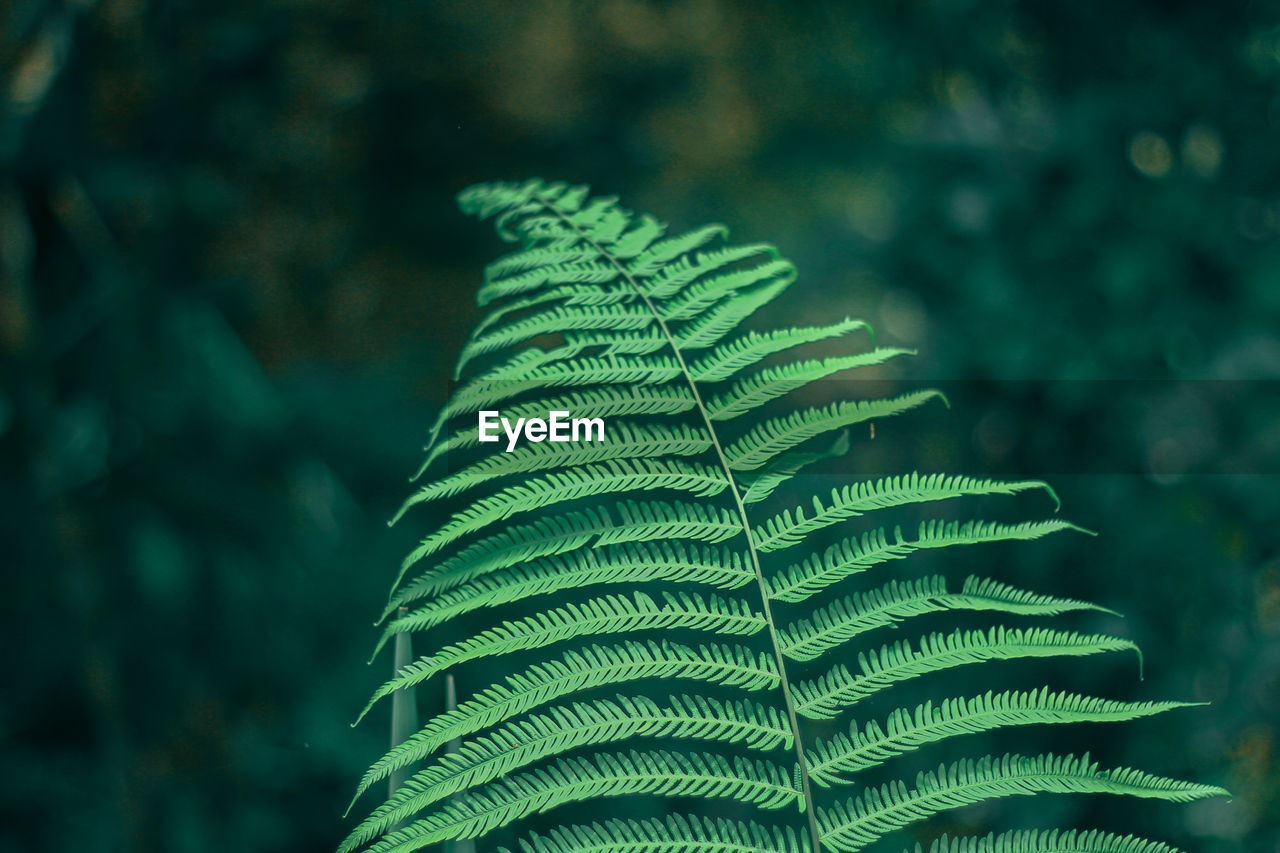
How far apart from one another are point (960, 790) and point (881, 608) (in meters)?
0.11

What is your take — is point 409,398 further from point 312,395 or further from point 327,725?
point 327,725

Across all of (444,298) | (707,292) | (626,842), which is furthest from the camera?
(444,298)

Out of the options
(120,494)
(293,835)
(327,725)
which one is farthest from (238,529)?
(293,835)

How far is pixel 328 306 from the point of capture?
1519mm

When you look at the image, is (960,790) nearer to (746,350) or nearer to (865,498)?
(865,498)

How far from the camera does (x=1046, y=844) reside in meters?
0.44

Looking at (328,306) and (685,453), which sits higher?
(328,306)

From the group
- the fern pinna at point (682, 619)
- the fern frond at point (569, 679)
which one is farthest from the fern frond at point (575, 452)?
the fern frond at point (569, 679)

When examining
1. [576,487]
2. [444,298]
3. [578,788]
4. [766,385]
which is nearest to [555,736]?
[578,788]

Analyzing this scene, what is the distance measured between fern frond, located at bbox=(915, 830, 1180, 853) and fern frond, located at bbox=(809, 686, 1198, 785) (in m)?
0.05

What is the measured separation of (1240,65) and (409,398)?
147cm

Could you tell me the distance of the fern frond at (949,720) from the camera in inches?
17.6

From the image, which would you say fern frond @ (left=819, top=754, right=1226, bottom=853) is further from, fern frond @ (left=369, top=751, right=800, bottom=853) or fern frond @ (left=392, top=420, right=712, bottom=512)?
fern frond @ (left=392, top=420, right=712, bottom=512)

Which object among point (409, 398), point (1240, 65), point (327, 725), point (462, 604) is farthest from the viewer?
point (409, 398)
